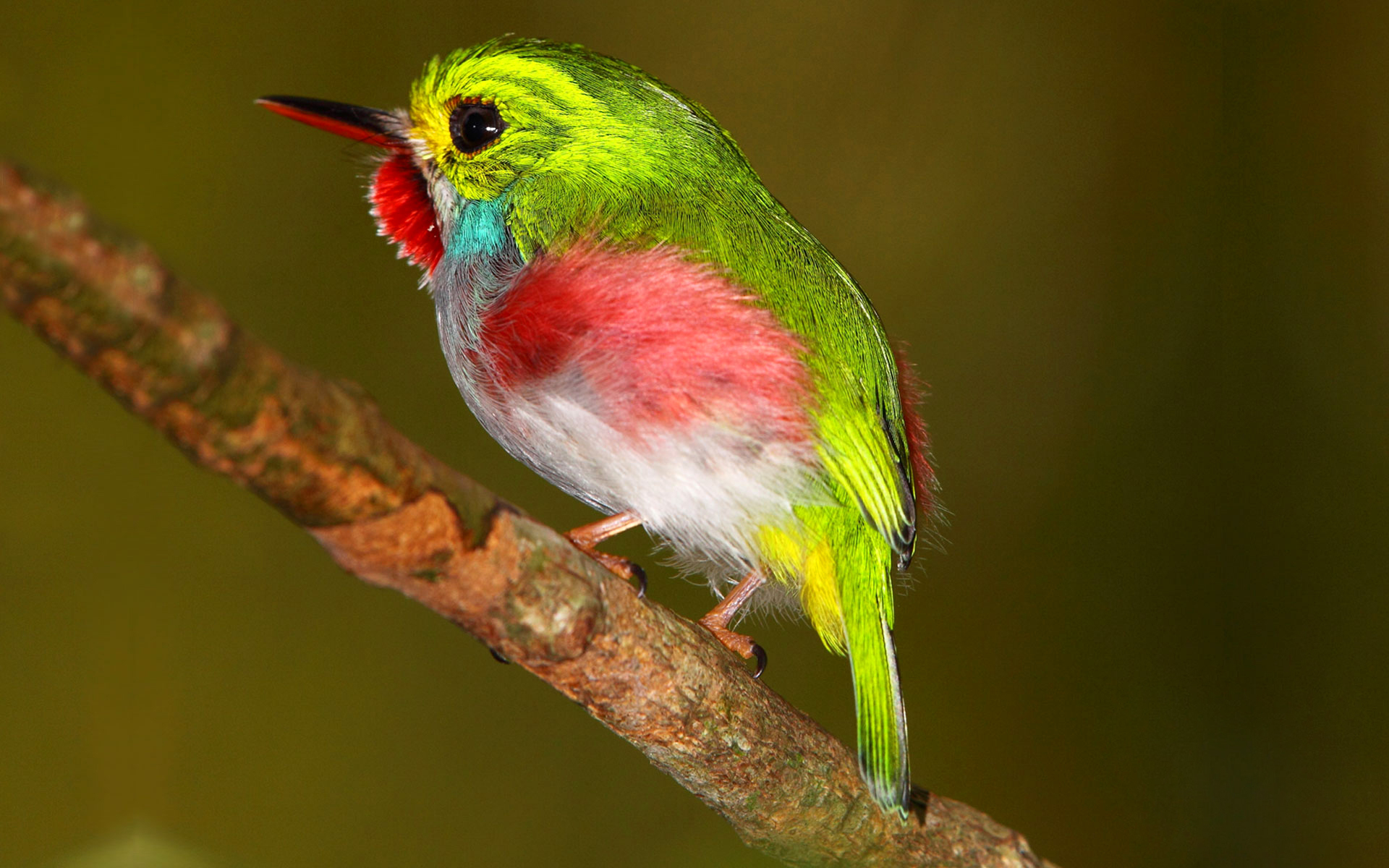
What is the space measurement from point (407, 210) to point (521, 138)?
0.66ft

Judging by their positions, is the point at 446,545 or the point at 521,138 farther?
the point at 521,138

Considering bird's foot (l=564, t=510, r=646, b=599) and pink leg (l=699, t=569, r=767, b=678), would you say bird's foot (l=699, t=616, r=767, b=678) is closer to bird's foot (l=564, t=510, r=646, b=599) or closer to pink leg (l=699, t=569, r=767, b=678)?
pink leg (l=699, t=569, r=767, b=678)

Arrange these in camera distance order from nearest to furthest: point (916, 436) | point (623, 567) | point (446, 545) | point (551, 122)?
point (446, 545) → point (623, 567) → point (551, 122) → point (916, 436)

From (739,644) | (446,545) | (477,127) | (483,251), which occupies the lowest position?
(739,644)

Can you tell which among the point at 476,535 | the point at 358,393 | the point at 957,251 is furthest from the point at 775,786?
the point at 957,251

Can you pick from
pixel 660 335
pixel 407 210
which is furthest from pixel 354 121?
pixel 660 335

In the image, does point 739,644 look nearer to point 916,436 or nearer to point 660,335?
point 916,436

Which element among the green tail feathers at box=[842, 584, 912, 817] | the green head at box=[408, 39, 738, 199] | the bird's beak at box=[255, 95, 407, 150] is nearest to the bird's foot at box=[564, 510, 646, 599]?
the green tail feathers at box=[842, 584, 912, 817]

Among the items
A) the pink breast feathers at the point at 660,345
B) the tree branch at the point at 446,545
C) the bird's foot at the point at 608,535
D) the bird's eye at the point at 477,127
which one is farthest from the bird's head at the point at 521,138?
the tree branch at the point at 446,545

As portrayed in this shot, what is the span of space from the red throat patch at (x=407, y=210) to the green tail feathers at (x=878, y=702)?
27.9 inches

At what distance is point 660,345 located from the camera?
3.63 feet

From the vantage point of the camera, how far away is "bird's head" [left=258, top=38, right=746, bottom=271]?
4.25ft

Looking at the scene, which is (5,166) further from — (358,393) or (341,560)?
(341,560)

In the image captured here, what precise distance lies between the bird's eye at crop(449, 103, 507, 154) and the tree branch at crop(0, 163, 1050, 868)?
24.8 inches
